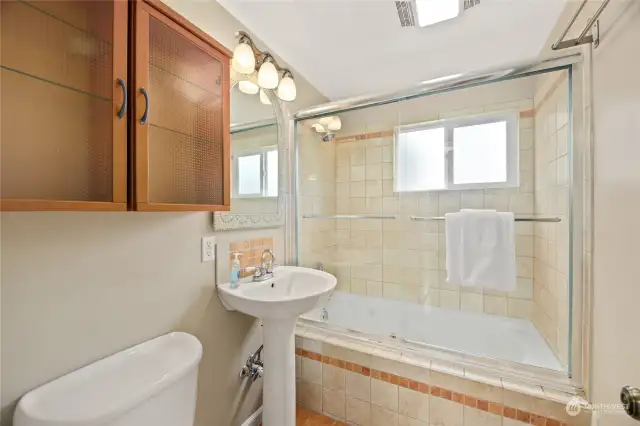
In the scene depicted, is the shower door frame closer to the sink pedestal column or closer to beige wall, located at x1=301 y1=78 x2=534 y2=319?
beige wall, located at x1=301 y1=78 x2=534 y2=319

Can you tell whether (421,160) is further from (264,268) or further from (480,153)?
(264,268)

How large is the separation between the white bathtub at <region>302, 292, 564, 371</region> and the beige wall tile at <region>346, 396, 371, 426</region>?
1.26ft

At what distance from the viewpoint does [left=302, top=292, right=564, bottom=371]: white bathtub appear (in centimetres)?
164

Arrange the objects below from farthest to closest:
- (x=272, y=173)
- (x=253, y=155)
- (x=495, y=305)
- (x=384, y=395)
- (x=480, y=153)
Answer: (x=480, y=153) → (x=495, y=305) → (x=272, y=173) → (x=253, y=155) → (x=384, y=395)

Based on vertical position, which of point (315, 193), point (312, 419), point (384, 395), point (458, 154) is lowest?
point (312, 419)

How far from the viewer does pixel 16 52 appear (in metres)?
0.64

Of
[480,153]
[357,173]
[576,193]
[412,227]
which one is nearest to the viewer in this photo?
[576,193]

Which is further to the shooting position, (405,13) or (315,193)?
(315,193)

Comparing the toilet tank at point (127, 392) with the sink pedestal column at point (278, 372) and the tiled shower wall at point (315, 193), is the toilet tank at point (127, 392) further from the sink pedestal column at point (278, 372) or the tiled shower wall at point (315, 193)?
the tiled shower wall at point (315, 193)

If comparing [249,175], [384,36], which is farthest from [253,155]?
[384,36]

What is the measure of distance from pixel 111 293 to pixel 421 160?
2313 mm

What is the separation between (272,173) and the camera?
1.86m

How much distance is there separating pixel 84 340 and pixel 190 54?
1.10m

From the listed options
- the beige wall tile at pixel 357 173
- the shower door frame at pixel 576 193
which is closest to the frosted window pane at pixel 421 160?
the beige wall tile at pixel 357 173
